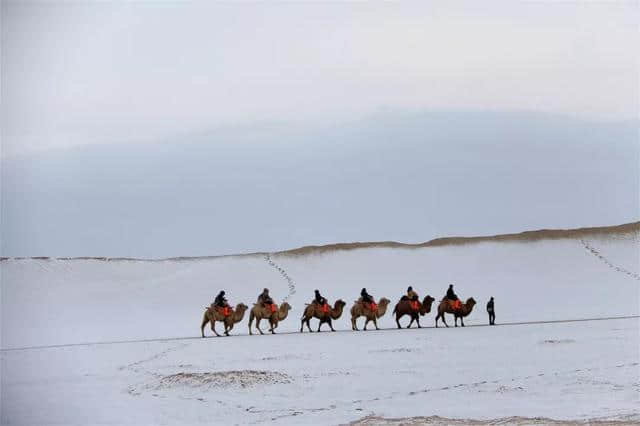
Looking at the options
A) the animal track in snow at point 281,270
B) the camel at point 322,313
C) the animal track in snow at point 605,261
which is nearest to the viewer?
the camel at point 322,313

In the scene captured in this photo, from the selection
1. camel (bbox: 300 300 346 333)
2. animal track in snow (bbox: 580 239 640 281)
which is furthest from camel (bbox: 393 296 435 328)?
animal track in snow (bbox: 580 239 640 281)

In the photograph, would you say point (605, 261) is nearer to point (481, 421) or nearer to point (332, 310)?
point (332, 310)

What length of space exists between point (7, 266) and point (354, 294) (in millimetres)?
9049

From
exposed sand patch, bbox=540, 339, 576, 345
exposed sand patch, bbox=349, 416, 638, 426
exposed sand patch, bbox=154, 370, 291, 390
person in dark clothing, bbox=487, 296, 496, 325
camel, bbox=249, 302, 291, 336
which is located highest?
camel, bbox=249, 302, 291, 336

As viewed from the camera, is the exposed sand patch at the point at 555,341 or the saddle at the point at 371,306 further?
the saddle at the point at 371,306

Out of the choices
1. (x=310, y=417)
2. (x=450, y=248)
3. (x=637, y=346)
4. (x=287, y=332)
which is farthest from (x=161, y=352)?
(x=450, y=248)

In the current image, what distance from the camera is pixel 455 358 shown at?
936 inches

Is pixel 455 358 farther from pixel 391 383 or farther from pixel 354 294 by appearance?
pixel 354 294

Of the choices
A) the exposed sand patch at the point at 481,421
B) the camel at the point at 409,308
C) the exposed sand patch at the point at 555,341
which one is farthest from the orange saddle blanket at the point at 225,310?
the exposed sand patch at the point at 481,421

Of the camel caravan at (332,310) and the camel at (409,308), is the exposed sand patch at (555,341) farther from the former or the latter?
the camel at (409,308)

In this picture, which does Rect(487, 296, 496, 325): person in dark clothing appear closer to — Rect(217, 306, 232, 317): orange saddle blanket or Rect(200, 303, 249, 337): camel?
Rect(200, 303, 249, 337): camel

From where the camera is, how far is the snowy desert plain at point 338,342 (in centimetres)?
2139

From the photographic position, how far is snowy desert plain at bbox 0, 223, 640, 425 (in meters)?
21.4

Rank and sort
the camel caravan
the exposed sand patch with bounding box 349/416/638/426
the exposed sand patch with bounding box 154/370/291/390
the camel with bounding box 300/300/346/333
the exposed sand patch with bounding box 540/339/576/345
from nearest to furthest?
the exposed sand patch with bounding box 349/416/638/426, the exposed sand patch with bounding box 154/370/291/390, the exposed sand patch with bounding box 540/339/576/345, the camel caravan, the camel with bounding box 300/300/346/333
